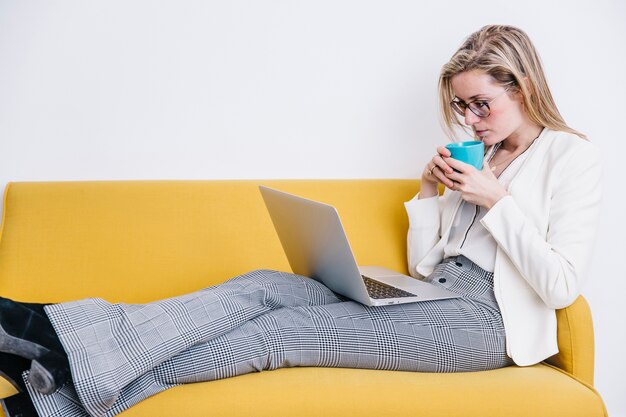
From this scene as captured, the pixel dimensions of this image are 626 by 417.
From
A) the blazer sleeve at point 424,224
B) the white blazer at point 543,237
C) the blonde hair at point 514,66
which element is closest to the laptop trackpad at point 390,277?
the blazer sleeve at point 424,224

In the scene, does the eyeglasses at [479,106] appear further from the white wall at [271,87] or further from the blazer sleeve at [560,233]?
the white wall at [271,87]

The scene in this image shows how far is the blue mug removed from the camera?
67.3 inches

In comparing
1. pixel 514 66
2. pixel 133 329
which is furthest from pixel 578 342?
pixel 133 329

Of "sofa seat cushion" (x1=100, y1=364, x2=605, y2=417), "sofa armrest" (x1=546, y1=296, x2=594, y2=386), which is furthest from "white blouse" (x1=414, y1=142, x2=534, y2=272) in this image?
"sofa seat cushion" (x1=100, y1=364, x2=605, y2=417)

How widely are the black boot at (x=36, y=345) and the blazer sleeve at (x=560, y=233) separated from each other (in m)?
1.04

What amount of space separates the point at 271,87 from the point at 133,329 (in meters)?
1.18

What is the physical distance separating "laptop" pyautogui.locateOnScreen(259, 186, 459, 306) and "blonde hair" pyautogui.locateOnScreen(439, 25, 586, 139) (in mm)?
563

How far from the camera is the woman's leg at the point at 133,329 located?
50.1 inches

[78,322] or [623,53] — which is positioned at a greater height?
[623,53]

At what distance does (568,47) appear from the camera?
2393 millimetres

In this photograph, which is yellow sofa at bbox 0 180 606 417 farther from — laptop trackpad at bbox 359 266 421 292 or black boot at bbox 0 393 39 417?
black boot at bbox 0 393 39 417

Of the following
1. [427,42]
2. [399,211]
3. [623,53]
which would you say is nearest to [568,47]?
[623,53]

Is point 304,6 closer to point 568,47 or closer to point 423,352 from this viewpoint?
point 568,47

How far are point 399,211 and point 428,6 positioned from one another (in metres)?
0.76
